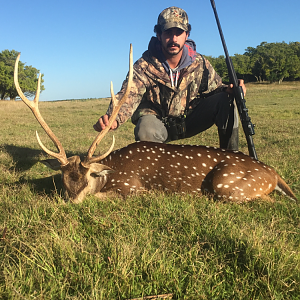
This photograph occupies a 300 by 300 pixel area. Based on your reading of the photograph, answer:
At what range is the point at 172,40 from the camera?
4.59 m

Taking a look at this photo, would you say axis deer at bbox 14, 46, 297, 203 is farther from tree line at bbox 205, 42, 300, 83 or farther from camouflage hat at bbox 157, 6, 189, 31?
tree line at bbox 205, 42, 300, 83

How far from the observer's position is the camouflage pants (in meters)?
4.57

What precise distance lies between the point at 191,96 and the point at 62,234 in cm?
362

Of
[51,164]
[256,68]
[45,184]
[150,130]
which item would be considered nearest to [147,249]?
[51,164]

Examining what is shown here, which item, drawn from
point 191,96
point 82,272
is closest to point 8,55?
point 191,96

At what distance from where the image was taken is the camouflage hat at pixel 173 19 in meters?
4.55

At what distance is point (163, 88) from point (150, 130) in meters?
0.83

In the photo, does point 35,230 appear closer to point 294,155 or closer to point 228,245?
point 228,245

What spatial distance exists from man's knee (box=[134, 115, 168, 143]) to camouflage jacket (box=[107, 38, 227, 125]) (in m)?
0.24

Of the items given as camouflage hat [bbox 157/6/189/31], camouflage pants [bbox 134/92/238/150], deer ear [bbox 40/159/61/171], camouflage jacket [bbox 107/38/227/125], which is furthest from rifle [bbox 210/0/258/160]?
deer ear [bbox 40/159/61/171]

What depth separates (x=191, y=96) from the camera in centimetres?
507

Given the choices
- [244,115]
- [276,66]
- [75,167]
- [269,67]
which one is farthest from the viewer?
[269,67]

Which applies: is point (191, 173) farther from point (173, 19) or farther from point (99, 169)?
point (173, 19)

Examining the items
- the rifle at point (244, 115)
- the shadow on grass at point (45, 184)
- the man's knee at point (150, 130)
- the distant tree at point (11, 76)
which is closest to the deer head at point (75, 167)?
the shadow on grass at point (45, 184)
